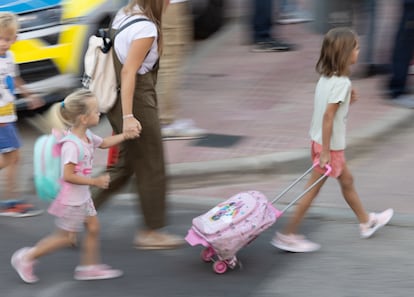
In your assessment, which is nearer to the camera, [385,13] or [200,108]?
[200,108]

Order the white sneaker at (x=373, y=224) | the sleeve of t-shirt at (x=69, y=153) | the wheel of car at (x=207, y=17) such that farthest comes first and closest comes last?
1. the wheel of car at (x=207, y=17)
2. the white sneaker at (x=373, y=224)
3. the sleeve of t-shirt at (x=69, y=153)

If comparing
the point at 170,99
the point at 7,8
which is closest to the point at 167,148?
the point at 170,99

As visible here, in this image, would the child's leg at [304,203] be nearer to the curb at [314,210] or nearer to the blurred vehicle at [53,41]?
the curb at [314,210]

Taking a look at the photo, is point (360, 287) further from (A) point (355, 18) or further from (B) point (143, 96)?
(A) point (355, 18)

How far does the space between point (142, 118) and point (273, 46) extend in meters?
4.51

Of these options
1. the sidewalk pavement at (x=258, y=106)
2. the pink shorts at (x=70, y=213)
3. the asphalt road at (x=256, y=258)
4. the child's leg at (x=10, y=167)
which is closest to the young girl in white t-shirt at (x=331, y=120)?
the asphalt road at (x=256, y=258)

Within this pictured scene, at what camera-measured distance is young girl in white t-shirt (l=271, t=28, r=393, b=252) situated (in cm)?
515

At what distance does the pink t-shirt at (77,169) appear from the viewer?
4816 millimetres

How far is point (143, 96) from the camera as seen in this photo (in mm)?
5273

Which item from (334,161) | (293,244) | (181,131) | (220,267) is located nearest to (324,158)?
(334,161)

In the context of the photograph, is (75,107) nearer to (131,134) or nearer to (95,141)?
(95,141)

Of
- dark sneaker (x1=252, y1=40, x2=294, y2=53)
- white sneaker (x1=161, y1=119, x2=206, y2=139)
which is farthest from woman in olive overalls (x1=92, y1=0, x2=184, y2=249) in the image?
dark sneaker (x1=252, y1=40, x2=294, y2=53)

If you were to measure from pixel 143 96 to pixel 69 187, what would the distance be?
75 cm

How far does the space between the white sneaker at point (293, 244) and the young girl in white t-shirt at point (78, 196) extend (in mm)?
1045
